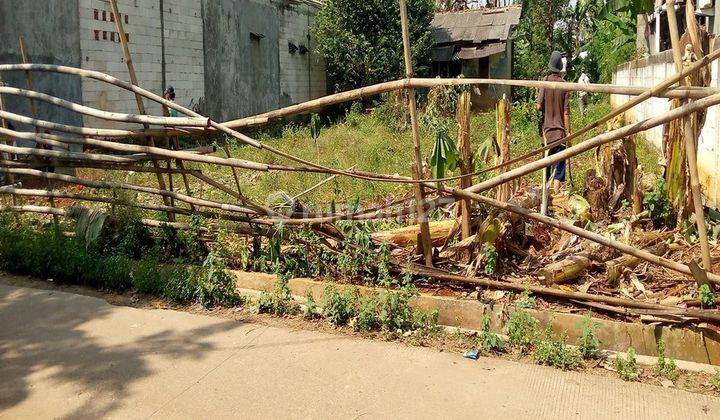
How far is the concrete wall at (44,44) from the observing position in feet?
31.2

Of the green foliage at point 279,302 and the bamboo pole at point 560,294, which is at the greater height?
the bamboo pole at point 560,294

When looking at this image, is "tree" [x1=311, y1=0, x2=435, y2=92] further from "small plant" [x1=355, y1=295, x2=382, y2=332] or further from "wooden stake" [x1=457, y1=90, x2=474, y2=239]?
"small plant" [x1=355, y1=295, x2=382, y2=332]

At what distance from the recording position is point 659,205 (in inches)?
202

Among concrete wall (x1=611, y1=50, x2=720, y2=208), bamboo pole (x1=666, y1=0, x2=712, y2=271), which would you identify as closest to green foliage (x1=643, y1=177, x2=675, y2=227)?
concrete wall (x1=611, y1=50, x2=720, y2=208)

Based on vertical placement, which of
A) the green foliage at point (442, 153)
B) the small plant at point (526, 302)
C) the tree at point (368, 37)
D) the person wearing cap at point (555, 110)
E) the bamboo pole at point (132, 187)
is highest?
the tree at point (368, 37)

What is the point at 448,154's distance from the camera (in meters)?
4.51

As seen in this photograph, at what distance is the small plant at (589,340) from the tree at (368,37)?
14685mm

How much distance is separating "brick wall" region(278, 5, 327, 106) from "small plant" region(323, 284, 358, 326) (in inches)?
599

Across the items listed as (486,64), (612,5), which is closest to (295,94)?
(486,64)

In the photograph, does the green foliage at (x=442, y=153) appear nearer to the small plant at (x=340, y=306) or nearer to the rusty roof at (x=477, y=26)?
the small plant at (x=340, y=306)

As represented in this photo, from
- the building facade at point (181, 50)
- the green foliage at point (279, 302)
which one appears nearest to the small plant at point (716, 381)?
the green foliage at point (279, 302)

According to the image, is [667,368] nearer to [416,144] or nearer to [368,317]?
[368,317]

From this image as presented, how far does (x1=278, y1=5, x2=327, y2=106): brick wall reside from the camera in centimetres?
1900

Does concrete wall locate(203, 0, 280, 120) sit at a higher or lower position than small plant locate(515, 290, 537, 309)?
higher
